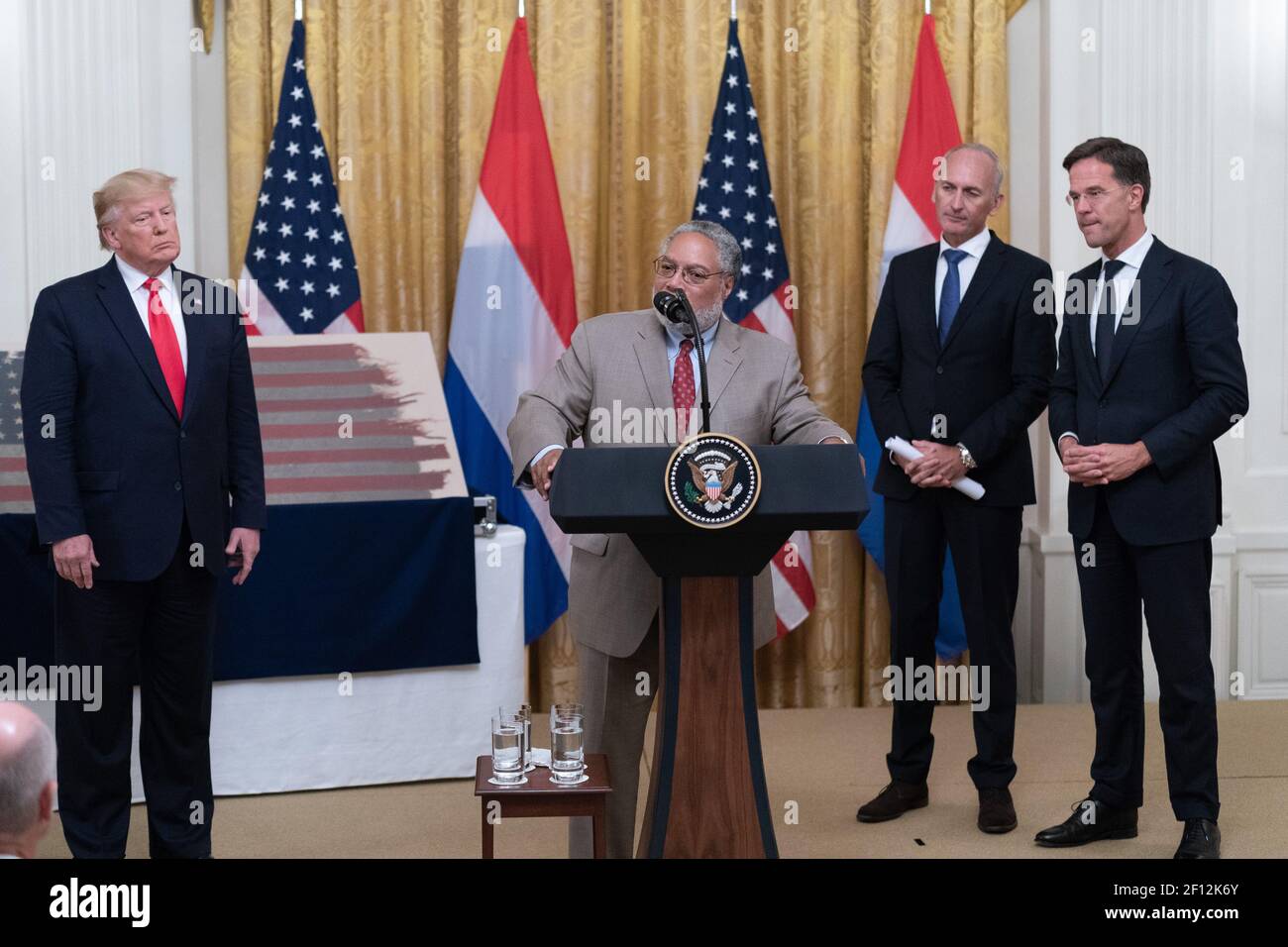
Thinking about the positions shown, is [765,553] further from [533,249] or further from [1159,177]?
[1159,177]

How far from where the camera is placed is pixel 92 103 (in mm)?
5332

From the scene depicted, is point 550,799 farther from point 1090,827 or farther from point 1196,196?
point 1196,196

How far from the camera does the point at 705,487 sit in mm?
2586

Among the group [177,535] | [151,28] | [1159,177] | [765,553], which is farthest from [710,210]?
[765,553]

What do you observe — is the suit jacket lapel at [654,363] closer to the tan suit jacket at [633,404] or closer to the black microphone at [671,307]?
the tan suit jacket at [633,404]

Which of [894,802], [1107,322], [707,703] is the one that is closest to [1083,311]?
[1107,322]

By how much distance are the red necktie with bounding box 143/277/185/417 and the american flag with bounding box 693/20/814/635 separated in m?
2.59

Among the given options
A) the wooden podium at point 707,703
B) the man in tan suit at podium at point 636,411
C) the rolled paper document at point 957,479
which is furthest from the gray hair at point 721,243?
the rolled paper document at point 957,479

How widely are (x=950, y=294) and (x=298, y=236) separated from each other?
271 cm

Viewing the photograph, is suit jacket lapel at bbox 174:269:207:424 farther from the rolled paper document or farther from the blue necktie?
the blue necktie

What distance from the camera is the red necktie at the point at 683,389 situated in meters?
3.29

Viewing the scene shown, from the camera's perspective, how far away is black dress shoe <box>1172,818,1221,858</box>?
12.3ft

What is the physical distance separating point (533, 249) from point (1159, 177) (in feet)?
8.19

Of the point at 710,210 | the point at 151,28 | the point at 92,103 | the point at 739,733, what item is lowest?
the point at 739,733
